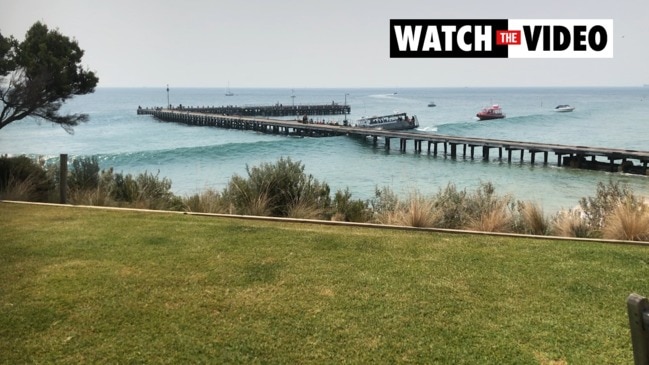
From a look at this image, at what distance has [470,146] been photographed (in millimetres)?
37875

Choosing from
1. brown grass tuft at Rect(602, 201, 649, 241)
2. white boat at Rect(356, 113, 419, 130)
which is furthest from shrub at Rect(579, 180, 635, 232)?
white boat at Rect(356, 113, 419, 130)

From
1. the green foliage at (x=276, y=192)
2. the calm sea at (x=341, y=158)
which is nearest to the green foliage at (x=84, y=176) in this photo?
the calm sea at (x=341, y=158)

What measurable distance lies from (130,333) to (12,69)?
1381cm

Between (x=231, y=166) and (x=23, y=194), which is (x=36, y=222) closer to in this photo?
(x=23, y=194)

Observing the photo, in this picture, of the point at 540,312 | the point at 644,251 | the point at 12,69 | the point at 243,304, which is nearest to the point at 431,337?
the point at 540,312

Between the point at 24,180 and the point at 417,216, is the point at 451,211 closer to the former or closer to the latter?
the point at 417,216

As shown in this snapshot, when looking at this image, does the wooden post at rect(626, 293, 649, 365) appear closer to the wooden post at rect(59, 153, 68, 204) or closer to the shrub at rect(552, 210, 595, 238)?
the shrub at rect(552, 210, 595, 238)

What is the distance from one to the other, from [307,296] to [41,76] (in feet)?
46.3

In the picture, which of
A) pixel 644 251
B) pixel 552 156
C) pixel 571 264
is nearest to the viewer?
pixel 571 264

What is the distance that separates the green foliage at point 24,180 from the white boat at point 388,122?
48.1 metres

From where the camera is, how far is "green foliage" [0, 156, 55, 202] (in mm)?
9141

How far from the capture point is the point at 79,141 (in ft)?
174

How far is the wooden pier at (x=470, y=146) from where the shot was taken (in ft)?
96.6

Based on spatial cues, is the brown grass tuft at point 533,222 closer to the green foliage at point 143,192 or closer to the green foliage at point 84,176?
the green foliage at point 143,192
